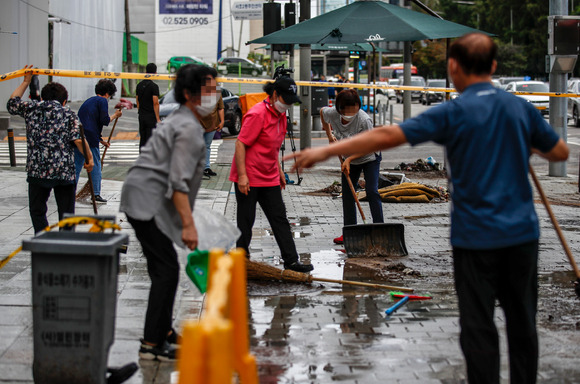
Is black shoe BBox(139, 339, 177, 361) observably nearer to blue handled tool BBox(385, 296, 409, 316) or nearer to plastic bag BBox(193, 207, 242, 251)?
plastic bag BBox(193, 207, 242, 251)

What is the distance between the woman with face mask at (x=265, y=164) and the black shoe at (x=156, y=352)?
7.65 ft

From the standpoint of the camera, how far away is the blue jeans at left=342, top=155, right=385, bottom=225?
855cm

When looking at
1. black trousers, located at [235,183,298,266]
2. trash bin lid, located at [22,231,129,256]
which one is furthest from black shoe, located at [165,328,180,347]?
black trousers, located at [235,183,298,266]

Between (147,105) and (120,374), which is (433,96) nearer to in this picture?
(147,105)

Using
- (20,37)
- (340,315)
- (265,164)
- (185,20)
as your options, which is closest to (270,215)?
(265,164)

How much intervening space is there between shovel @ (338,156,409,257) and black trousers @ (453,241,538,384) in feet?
14.0

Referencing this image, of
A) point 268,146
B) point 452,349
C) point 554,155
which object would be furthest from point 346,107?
point 554,155

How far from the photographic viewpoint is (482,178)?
3699 mm

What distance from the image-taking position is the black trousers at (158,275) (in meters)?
4.77

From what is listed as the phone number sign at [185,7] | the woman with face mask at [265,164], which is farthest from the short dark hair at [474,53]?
the phone number sign at [185,7]

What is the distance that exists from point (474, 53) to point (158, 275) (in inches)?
88.1

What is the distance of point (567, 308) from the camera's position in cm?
625

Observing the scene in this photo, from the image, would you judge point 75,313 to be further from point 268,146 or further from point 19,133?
point 19,133

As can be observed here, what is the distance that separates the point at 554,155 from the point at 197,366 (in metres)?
2.28
